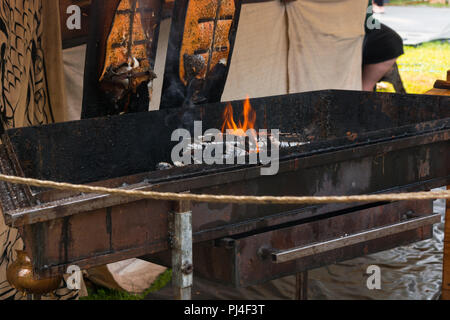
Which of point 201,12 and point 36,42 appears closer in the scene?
point 36,42

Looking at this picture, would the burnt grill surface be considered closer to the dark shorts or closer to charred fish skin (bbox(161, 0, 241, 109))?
charred fish skin (bbox(161, 0, 241, 109))

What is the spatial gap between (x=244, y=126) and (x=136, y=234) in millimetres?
1843

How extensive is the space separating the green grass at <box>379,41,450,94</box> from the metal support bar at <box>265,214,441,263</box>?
9.16m

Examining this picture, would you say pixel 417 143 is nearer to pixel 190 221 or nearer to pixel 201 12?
pixel 190 221

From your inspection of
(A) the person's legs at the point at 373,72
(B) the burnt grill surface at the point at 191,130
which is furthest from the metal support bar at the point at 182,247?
(A) the person's legs at the point at 373,72

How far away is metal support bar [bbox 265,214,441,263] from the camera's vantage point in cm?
270

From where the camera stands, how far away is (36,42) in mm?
3980

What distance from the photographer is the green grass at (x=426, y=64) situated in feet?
40.6

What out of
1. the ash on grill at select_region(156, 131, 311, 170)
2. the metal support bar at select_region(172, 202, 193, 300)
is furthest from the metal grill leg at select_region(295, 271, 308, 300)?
the metal support bar at select_region(172, 202, 193, 300)

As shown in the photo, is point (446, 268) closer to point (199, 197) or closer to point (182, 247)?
point (182, 247)

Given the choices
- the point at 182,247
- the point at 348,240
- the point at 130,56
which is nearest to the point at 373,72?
the point at 130,56
